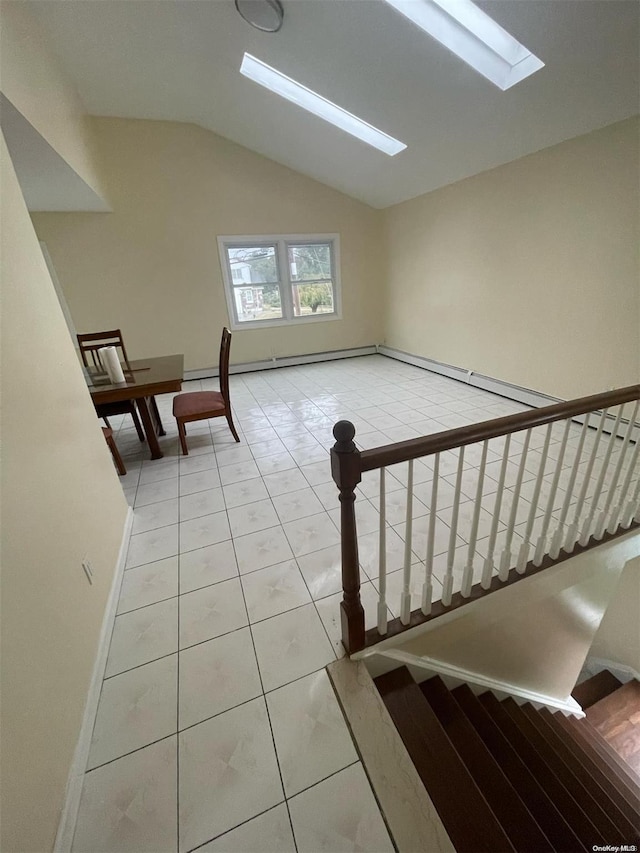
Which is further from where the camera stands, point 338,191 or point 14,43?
point 338,191

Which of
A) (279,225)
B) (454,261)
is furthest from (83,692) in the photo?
(279,225)

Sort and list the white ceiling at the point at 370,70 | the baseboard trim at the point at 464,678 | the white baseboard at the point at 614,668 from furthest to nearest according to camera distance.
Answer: the white baseboard at the point at 614,668 < the white ceiling at the point at 370,70 < the baseboard trim at the point at 464,678

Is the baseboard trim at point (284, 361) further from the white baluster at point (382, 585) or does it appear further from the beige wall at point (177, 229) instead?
the white baluster at point (382, 585)

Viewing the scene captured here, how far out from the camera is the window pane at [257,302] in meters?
5.11

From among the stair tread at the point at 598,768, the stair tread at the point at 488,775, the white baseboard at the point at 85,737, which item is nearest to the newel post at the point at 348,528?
the stair tread at the point at 488,775

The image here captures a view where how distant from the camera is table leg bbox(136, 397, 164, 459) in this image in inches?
109

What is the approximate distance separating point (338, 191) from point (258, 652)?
5704 millimetres

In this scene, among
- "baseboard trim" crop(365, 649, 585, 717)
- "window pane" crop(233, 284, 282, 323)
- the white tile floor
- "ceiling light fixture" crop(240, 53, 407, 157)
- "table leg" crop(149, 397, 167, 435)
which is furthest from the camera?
"window pane" crop(233, 284, 282, 323)

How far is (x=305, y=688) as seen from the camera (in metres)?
1.26

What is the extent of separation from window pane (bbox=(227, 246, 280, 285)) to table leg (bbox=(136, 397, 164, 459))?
2.95 m

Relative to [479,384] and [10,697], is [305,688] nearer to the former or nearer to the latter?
[10,697]

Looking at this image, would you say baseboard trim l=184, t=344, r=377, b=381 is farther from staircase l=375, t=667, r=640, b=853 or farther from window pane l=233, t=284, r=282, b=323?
staircase l=375, t=667, r=640, b=853

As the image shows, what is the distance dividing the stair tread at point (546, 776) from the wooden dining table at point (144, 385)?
2772 mm

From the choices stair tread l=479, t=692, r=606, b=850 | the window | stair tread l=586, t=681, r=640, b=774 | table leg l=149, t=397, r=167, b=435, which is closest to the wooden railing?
stair tread l=479, t=692, r=606, b=850
